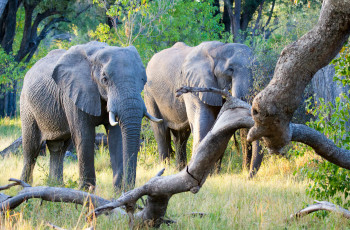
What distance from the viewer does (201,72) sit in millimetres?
9555

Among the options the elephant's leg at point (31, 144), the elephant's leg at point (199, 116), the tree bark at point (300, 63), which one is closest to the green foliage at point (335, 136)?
the tree bark at point (300, 63)

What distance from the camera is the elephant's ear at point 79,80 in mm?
7680

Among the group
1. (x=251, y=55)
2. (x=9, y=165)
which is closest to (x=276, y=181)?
(x=251, y=55)

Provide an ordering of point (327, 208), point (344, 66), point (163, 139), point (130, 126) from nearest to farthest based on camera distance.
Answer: point (327, 208) < point (344, 66) < point (130, 126) < point (163, 139)

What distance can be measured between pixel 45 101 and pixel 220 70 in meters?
3.04

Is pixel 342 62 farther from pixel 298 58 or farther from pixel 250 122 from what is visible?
pixel 298 58

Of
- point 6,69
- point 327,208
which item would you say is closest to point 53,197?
point 327,208

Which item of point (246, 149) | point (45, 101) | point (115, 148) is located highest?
point (45, 101)

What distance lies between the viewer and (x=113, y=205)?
4.52m

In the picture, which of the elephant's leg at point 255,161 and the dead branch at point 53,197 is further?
the elephant's leg at point 255,161

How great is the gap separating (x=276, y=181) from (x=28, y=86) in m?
4.28

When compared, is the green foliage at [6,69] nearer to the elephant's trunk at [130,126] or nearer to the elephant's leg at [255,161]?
the elephant's leg at [255,161]

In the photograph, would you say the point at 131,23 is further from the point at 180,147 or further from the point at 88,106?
the point at 88,106

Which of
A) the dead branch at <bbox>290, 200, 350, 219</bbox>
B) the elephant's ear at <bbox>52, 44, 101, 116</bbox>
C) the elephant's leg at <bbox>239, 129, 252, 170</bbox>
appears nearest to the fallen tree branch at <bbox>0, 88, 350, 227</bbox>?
the dead branch at <bbox>290, 200, 350, 219</bbox>
